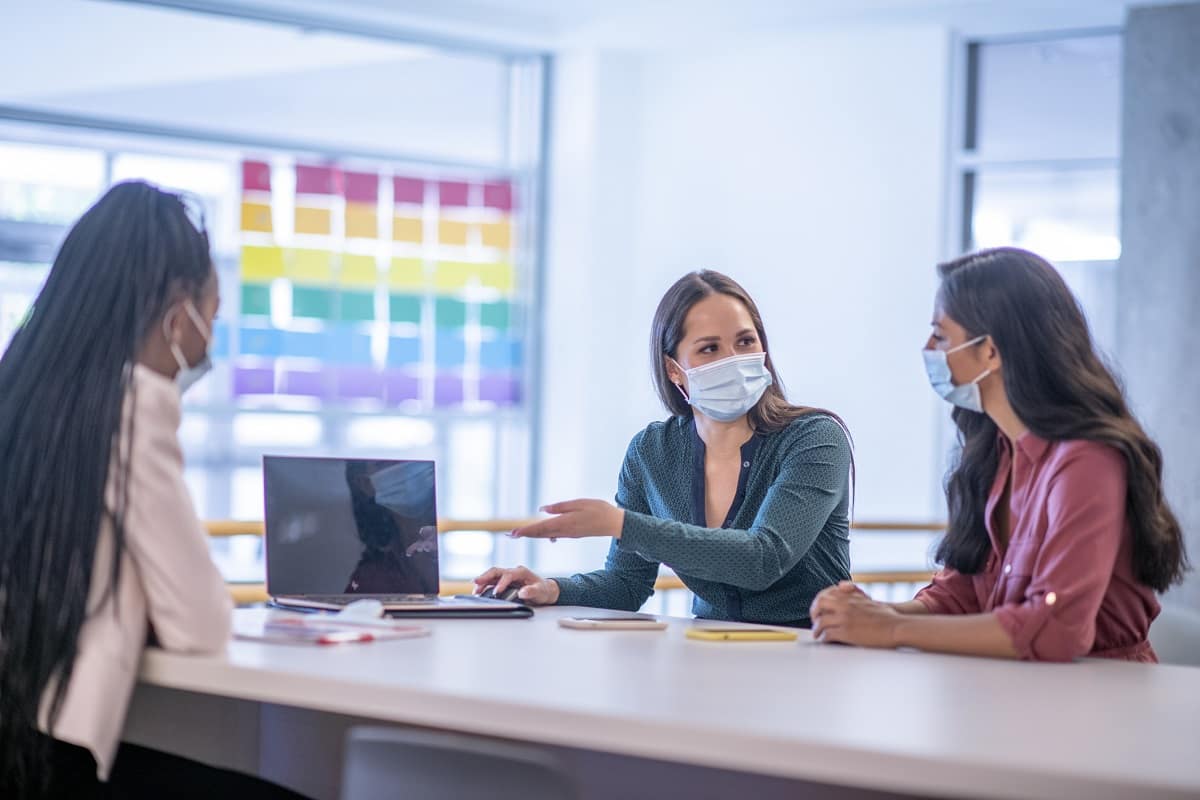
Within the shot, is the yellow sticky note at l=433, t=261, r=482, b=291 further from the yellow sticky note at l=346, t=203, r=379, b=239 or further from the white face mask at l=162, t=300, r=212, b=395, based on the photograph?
the white face mask at l=162, t=300, r=212, b=395

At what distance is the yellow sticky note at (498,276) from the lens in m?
6.67

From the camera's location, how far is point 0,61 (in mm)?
5605

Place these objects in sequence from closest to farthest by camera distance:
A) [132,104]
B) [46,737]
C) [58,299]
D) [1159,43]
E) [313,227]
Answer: [46,737] → [58,299] → [1159,43] → [132,104] → [313,227]

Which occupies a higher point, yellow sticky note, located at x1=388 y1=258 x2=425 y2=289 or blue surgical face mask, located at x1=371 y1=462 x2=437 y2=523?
yellow sticky note, located at x1=388 y1=258 x2=425 y2=289

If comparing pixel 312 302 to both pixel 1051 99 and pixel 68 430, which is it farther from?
pixel 68 430

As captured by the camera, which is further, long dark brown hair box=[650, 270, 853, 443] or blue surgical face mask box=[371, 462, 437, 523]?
long dark brown hair box=[650, 270, 853, 443]

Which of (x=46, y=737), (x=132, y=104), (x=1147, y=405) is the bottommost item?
(x=46, y=737)

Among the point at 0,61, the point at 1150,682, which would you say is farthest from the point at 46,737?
the point at 0,61

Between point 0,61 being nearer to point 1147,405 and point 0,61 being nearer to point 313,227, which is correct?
point 313,227

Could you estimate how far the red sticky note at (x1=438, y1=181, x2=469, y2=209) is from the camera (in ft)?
21.5

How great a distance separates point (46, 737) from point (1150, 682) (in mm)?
1420

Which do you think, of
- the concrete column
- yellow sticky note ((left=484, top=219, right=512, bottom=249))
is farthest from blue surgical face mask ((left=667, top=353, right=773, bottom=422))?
yellow sticky note ((left=484, top=219, right=512, bottom=249))

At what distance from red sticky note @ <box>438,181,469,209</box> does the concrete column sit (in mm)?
2918

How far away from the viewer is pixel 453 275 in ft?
21.6
